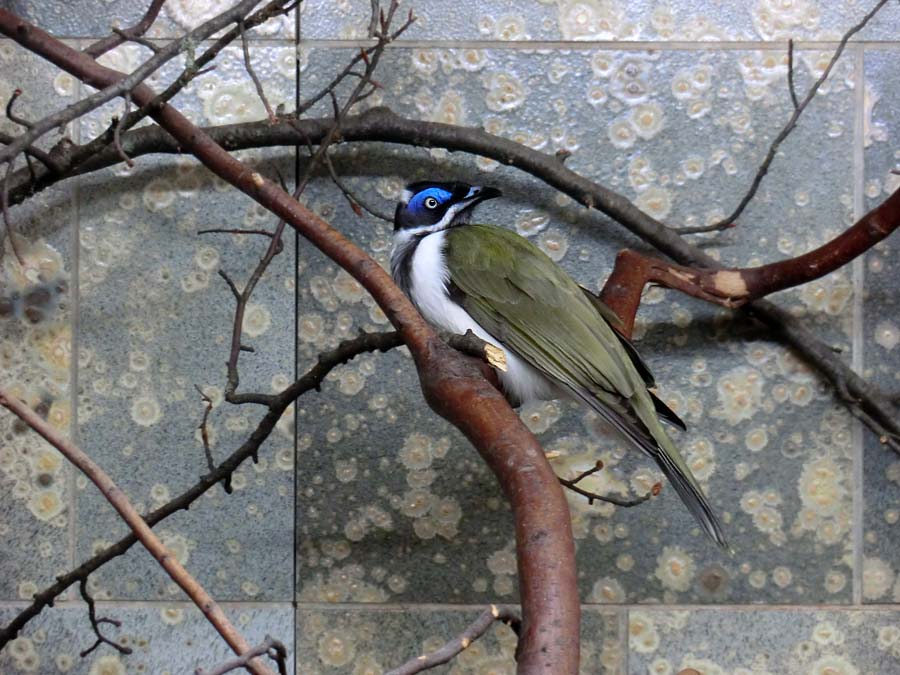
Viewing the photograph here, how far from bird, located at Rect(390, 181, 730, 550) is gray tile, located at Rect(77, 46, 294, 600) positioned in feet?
0.97

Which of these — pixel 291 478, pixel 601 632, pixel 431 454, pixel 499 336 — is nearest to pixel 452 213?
pixel 499 336

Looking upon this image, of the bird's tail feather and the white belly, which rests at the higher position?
the white belly

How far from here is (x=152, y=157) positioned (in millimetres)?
1588

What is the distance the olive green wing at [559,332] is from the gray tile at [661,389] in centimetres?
25

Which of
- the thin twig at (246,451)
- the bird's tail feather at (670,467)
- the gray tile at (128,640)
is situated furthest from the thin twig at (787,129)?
the gray tile at (128,640)

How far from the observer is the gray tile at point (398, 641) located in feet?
5.06

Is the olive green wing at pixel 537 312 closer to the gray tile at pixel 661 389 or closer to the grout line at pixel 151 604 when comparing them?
the gray tile at pixel 661 389

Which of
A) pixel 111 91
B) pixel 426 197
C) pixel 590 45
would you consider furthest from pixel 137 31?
pixel 590 45

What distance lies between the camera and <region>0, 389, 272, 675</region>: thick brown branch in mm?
714

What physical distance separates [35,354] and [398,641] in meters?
0.72

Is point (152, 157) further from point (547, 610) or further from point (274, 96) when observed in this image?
point (547, 610)

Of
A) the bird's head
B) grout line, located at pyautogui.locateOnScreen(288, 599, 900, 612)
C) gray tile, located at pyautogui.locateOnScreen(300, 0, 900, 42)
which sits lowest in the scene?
grout line, located at pyautogui.locateOnScreen(288, 599, 900, 612)

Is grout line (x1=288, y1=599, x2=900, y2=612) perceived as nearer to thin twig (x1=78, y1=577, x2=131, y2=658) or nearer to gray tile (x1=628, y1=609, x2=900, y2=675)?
gray tile (x1=628, y1=609, x2=900, y2=675)

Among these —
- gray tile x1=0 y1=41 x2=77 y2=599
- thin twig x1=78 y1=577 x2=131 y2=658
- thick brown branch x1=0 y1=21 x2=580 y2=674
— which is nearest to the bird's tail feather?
thick brown branch x1=0 y1=21 x2=580 y2=674
